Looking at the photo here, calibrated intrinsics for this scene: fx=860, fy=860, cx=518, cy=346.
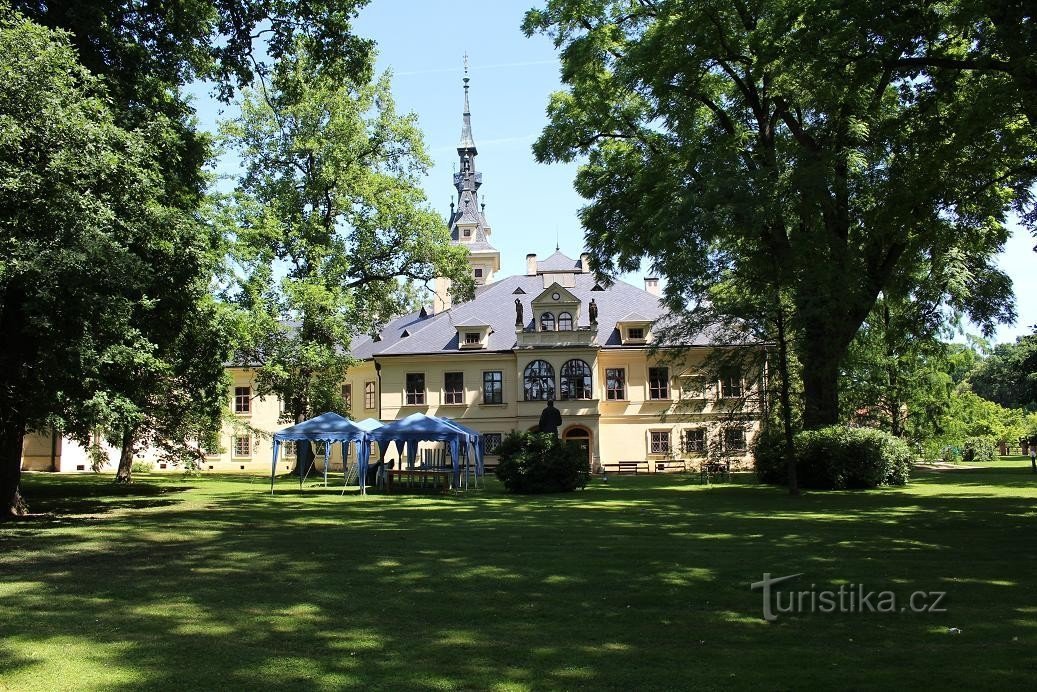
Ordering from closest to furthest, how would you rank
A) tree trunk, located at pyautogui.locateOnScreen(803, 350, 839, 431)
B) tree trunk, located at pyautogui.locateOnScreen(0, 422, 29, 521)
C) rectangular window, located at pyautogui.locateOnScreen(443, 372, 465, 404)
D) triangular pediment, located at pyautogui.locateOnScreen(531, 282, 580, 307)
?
tree trunk, located at pyautogui.locateOnScreen(0, 422, 29, 521) → tree trunk, located at pyautogui.locateOnScreen(803, 350, 839, 431) → triangular pediment, located at pyautogui.locateOnScreen(531, 282, 580, 307) → rectangular window, located at pyautogui.locateOnScreen(443, 372, 465, 404)

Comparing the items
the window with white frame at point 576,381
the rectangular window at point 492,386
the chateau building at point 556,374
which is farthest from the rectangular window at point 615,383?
the rectangular window at point 492,386

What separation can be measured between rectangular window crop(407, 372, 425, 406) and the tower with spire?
27984 millimetres

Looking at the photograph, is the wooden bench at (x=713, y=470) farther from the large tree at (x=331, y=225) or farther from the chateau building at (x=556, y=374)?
the large tree at (x=331, y=225)

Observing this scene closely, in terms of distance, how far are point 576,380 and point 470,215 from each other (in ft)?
125

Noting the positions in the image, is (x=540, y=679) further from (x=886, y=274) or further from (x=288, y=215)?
(x=288, y=215)

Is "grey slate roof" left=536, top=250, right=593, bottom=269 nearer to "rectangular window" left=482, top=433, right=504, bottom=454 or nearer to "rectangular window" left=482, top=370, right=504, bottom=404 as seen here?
"rectangular window" left=482, top=370, right=504, bottom=404

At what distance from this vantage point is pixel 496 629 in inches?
282

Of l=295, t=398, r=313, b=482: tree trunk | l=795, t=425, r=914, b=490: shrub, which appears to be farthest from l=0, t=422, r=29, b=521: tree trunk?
l=795, t=425, r=914, b=490: shrub

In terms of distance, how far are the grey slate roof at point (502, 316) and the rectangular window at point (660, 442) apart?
5.08 meters

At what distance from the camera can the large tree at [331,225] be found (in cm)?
3544

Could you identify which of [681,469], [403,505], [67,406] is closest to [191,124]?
[67,406]

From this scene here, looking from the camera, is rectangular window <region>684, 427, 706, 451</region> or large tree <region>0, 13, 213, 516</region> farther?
rectangular window <region>684, 427, 706, 451</region>

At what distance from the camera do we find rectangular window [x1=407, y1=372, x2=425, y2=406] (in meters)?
46.1

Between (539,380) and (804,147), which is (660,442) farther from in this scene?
(804,147)
